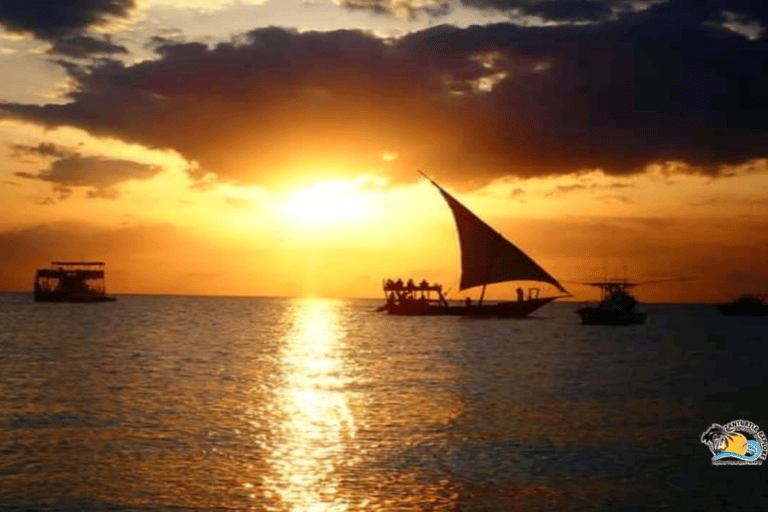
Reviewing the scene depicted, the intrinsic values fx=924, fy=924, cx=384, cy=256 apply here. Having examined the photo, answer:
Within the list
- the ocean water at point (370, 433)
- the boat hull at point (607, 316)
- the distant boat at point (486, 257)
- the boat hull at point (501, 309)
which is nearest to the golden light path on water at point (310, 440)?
the ocean water at point (370, 433)

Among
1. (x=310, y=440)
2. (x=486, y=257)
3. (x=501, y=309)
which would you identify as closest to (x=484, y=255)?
(x=486, y=257)

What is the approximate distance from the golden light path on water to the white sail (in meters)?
50.6

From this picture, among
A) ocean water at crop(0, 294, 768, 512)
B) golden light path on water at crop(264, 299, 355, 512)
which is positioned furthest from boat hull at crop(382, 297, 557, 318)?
golden light path on water at crop(264, 299, 355, 512)

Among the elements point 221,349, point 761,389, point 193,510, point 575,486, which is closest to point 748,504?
point 575,486

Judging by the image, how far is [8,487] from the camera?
24.0m

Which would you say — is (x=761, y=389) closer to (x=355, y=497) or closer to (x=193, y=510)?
(x=355, y=497)

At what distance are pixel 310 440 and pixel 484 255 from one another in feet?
268

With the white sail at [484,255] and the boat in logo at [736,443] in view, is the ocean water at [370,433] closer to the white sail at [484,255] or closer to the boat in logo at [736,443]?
the boat in logo at [736,443]

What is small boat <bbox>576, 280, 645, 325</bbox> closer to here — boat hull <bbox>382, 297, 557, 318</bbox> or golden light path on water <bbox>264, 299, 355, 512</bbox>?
boat hull <bbox>382, 297, 557, 318</bbox>

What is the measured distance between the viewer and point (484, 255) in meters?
112

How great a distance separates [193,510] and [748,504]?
45.9 ft

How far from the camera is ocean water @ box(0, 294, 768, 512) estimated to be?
947 inches

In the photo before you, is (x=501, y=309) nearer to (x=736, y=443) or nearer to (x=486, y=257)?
(x=486, y=257)

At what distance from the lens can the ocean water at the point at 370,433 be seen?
24.0 metres
